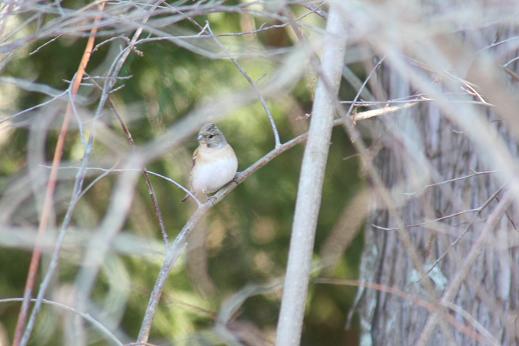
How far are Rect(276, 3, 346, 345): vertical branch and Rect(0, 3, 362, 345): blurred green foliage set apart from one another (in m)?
1.86

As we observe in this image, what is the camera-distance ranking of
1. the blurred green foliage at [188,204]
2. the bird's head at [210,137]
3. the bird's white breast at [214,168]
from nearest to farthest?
the bird's white breast at [214,168] < the bird's head at [210,137] < the blurred green foliage at [188,204]

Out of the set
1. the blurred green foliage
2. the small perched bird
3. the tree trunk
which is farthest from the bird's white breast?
the tree trunk

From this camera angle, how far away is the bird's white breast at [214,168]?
16.4ft

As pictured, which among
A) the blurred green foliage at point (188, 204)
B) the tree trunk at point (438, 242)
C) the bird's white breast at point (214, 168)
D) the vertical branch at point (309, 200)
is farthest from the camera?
the blurred green foliage at point (188, 204)

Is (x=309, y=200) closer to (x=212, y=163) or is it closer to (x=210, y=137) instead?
(x=212, y=163)

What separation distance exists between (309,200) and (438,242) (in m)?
1.23

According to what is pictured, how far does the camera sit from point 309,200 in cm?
328

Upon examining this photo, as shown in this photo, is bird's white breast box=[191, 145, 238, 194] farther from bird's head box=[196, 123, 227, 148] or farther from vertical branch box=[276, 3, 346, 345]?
vertical branch box=[276, 3, 346, 345]

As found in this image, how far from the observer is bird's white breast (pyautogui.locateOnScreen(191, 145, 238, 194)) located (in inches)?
197

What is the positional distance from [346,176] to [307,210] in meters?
2.94

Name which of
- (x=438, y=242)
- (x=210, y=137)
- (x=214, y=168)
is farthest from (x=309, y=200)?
(x=210, y=137)

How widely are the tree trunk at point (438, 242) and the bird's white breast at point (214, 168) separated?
0.90 metres

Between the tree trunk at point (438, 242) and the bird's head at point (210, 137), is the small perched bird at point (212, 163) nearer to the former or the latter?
the bird's head at point (210, 137)

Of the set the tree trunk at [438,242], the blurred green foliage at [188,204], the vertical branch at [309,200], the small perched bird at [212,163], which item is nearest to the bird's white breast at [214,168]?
the small perched bird at [212,163]
